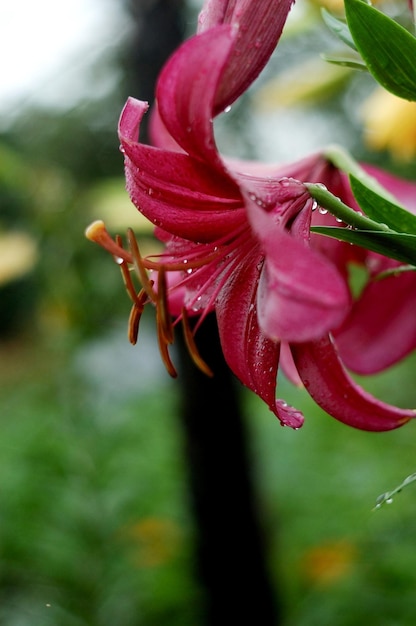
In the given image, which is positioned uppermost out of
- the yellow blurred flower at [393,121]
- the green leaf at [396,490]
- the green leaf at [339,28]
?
the green leaf at [339,28]

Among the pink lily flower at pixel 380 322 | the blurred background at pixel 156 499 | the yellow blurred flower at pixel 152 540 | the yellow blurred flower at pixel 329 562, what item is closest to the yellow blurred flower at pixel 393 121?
the blurred background at pixel 156 499

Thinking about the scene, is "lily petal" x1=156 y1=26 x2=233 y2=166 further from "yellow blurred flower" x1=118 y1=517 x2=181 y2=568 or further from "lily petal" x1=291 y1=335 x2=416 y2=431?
"yellow blurred flower" x1=118 y1=517 x2=181 y2=568

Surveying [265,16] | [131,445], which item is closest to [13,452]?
[131,445]

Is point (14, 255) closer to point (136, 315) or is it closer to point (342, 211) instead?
point (136, 315)

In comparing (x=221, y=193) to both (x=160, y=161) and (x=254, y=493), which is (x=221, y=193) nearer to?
(x=160, y=161)

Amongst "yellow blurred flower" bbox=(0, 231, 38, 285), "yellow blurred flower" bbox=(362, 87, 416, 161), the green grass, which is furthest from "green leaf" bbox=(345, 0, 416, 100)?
the green grass

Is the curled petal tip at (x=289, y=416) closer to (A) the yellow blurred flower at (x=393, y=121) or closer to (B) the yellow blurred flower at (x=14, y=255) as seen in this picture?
(A) the yellow blurred flower at (x=393, y=121)

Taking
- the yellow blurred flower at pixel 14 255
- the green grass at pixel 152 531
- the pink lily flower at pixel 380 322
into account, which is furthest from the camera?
the green grass at pixel 152 531
